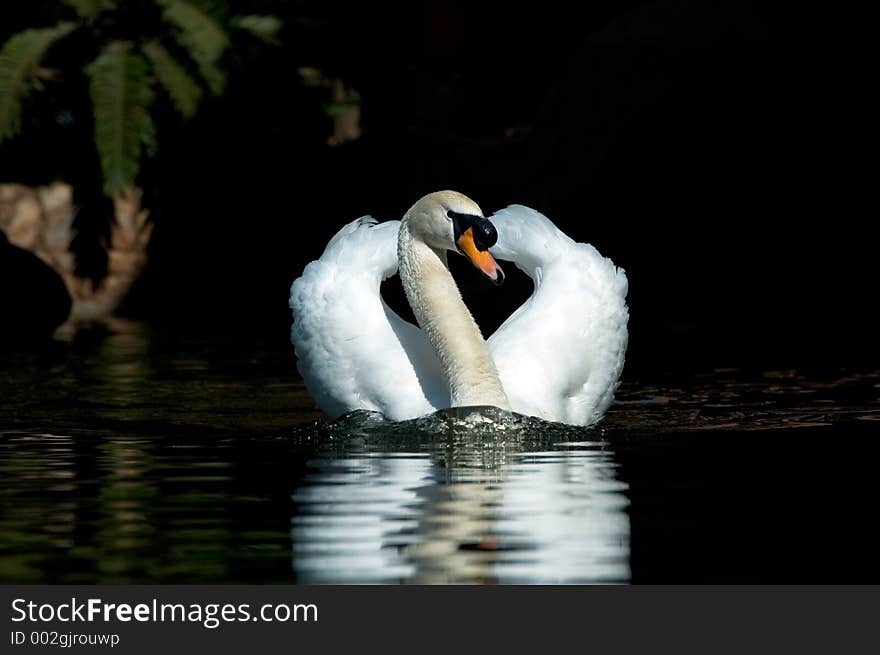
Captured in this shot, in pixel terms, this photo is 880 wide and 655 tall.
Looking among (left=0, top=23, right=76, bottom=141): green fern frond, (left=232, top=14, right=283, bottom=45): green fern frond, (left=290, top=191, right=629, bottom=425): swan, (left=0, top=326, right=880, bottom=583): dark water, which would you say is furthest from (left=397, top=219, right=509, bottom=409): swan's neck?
(left=232, top=14, right=283, bottom=45): green fern frond

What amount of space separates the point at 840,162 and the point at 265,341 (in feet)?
15.4

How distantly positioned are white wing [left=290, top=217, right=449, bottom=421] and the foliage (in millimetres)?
6813

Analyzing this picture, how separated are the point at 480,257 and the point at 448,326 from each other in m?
0.59

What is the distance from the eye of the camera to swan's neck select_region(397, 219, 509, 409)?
735 cm

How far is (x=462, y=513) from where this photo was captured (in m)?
5.58

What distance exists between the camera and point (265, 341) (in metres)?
13.1

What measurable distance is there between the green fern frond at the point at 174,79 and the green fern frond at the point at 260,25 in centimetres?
85

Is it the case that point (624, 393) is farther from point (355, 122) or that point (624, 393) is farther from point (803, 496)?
point (355, 122)

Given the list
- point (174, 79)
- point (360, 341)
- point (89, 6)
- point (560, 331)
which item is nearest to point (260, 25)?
point (174, 79)

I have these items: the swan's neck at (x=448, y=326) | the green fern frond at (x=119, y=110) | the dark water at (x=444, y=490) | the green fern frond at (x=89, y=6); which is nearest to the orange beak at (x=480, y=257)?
the swan's neck at (x=448, y=326)

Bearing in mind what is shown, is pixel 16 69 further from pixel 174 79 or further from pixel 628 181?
pixel 628 181

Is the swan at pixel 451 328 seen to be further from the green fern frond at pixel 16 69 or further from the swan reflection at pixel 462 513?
the green fern frond at pixel 16 69
